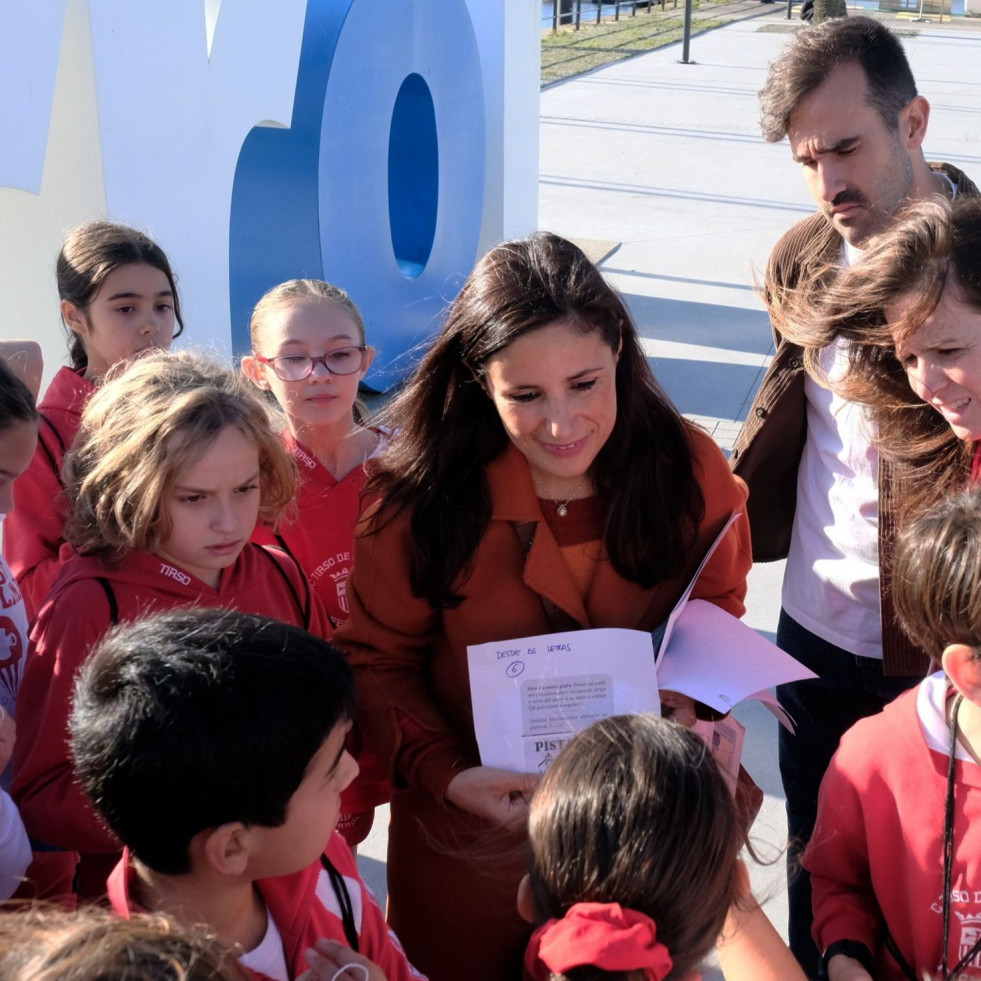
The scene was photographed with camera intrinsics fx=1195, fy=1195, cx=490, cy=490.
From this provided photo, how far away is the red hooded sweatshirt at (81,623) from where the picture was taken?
1.72 meters

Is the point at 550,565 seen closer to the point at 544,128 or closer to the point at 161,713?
the point at 161,713

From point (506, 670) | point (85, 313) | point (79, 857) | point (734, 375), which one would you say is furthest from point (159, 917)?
point (734, 375)

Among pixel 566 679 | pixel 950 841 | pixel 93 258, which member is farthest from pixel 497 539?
pixel 93 258

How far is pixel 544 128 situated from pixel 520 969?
12256 mm

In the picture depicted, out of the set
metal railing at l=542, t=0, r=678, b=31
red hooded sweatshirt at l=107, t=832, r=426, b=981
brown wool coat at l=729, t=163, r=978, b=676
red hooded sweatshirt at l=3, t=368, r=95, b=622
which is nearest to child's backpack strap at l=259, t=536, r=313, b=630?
red hooded sweatshirt at l=3, t=368, r=95, b=622

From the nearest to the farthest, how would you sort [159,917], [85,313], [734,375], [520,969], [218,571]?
[159,917], [520,969], [218,571], [85,313], [734,375]

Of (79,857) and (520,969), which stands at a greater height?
(79,857)

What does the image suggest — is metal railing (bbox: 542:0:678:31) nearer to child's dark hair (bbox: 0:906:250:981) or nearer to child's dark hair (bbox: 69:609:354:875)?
child's dark hair (bbox: 69:609:354:875)

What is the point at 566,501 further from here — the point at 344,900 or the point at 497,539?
the point at 344,900

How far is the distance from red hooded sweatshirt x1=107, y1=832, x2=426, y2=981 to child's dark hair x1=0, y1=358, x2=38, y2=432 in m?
0.79

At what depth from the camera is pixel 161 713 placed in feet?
4.51

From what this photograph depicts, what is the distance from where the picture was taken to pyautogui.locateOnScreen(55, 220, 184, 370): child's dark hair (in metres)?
2.83

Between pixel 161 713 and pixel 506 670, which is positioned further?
pixel 506 670

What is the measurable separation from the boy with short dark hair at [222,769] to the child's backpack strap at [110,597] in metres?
0.35
